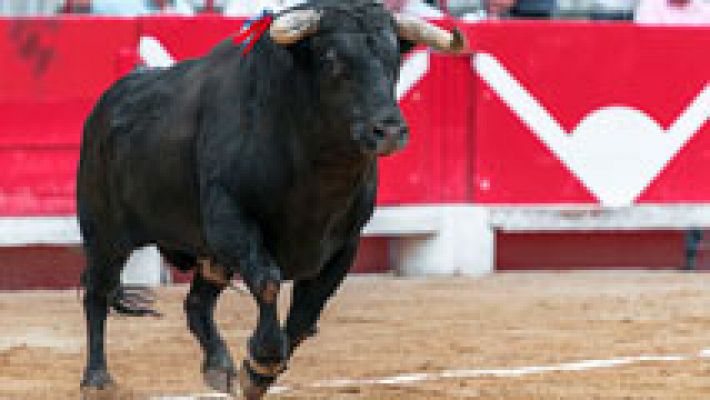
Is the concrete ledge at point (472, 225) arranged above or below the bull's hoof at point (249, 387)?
below

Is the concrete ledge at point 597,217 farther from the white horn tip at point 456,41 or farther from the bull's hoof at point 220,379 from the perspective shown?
the white horn tip at point 456,41

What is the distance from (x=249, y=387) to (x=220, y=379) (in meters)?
0.59

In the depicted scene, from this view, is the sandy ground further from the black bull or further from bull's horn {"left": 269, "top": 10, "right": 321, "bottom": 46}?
bull's horn {"left": 269, "top": 10, "right": 321, "bottom": 46}

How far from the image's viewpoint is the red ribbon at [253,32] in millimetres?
5922

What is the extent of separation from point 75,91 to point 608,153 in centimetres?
383

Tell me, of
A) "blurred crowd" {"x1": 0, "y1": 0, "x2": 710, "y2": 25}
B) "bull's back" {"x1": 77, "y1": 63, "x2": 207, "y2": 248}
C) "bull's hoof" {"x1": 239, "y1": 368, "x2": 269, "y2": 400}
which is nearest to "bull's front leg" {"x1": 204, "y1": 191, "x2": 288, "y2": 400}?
"bull's hoof" {"x1": 239, "y1": 368, "x2": 269, "y2": 400}

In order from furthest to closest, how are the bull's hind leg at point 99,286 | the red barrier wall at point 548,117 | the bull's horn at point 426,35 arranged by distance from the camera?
the red barrier wall at point 548,117
the bull's hind leg at point 99,286
the bull's horn at point 426,35

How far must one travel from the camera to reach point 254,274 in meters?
5.73

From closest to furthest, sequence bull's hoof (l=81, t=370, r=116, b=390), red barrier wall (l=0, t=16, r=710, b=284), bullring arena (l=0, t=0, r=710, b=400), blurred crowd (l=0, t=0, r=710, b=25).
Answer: bull's hoof (l=81, t=370, r=116, b=390), bullring arena (l=0, t=0, r=710, b=400), blurred crowd (l=0, t=0, r=710, b=25), red barrier wall (l=0, t=16, r=710, b=284)

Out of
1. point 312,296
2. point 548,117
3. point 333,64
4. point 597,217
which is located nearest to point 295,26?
point 333,64

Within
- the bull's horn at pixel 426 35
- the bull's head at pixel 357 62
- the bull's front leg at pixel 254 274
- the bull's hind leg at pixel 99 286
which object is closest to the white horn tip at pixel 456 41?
the bull's horn at pixel 426 35

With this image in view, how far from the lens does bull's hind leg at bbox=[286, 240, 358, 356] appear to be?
6.18 meters

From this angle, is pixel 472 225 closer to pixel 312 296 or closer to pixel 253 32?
pixel 312 296

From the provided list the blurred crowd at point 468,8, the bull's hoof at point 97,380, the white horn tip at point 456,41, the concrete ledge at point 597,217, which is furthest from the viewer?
the concrete ledge at point 597,217
